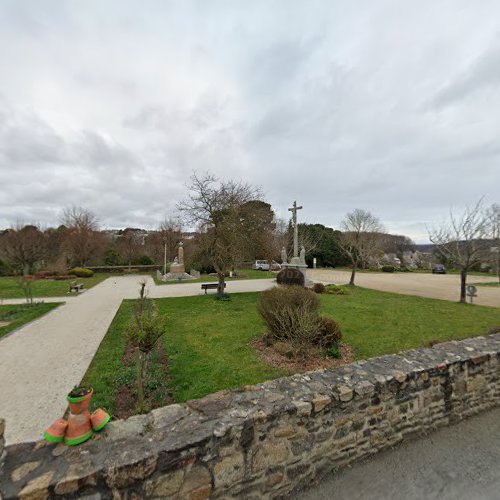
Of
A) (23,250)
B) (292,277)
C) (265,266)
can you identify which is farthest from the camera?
(265,266)

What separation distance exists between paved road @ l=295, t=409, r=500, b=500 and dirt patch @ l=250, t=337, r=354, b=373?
6.09 feet

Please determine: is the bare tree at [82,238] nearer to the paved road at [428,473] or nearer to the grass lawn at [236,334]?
the grass lawn at [236,334]

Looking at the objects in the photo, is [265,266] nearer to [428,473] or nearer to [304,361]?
[304,361]

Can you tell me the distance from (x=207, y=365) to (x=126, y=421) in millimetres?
2843

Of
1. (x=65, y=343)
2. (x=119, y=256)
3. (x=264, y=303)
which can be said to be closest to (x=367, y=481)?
(x=264, y=303)

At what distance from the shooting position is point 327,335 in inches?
232

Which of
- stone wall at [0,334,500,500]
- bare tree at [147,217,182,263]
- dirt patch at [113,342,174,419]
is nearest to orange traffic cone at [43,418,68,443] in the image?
stone wall at [0,334,500,500]

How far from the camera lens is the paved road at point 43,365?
375 cm

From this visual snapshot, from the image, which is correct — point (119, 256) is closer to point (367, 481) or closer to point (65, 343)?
point (65, 343)

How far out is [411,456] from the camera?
3082 mm

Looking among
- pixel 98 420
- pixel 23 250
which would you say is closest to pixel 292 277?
pixel 98 420

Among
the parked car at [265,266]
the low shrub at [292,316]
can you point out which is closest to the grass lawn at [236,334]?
the low shrub at [292,316]

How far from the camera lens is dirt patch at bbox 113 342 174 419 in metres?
3.84

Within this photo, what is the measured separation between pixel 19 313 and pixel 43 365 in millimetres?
6433
